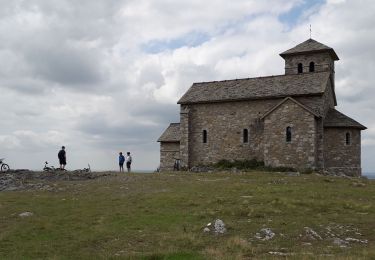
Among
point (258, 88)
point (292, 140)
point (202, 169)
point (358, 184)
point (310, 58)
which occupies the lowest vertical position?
point (358, 184)

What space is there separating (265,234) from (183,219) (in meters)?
4.09

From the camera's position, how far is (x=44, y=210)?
70.1 ft

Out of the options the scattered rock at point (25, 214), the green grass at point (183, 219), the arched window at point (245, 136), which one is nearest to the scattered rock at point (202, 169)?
the arched window at point (245, 136)

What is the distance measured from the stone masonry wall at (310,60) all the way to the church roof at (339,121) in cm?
853

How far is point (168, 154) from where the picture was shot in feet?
163

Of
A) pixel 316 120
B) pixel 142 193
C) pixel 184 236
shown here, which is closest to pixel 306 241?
pixel 184 236

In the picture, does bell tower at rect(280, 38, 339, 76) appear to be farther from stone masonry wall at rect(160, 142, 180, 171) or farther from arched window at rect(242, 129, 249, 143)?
stone masonry wall at rect(160, 142, 180, 171)

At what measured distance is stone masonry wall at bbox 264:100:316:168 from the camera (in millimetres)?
38000

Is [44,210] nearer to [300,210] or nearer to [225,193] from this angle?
[225,193]

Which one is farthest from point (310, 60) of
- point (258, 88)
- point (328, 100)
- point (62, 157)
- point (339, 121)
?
point (62, 157)

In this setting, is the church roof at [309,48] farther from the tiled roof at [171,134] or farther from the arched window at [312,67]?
the tiled roof at [171,134]

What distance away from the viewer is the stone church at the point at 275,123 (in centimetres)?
3872

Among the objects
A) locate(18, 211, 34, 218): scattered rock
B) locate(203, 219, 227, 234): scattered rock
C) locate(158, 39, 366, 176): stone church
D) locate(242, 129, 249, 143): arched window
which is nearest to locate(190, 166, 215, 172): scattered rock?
locate(158, 39, 366, 176): stone church

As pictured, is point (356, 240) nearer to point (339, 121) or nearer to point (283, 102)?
point (283, 102)
